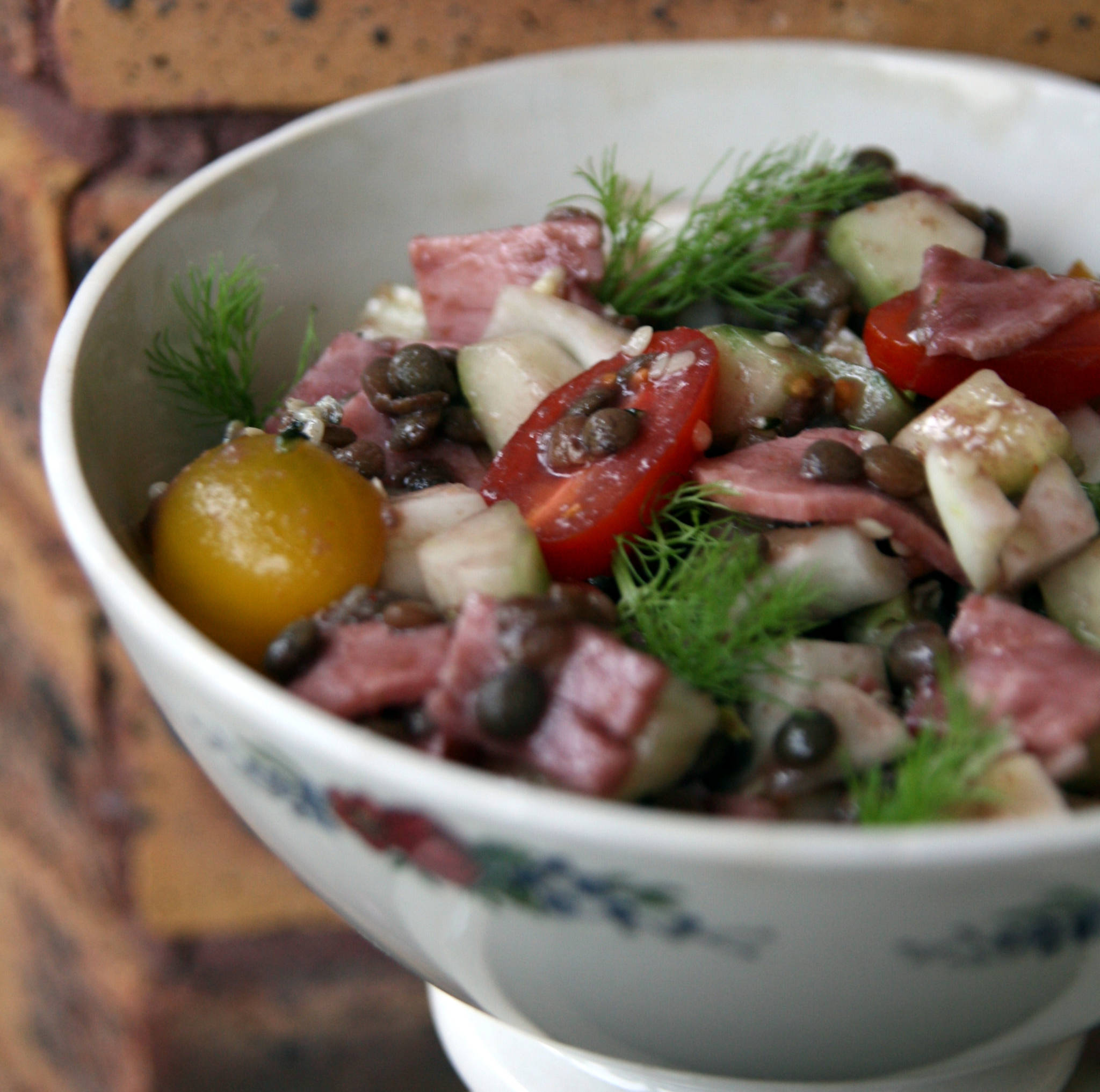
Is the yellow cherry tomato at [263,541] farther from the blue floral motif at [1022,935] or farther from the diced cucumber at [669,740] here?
the blue floral motif at [1022,935]

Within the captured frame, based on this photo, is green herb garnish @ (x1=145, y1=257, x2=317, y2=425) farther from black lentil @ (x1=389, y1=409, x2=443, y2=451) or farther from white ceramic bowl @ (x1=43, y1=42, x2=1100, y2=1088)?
black lentil @ (x1=389, y1=409, x2=443, y2=451)

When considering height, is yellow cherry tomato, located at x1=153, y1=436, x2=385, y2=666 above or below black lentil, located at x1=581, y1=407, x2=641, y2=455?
below

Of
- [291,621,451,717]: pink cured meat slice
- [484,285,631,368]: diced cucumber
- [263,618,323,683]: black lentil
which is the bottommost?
[263,618,323,683]: black lentil

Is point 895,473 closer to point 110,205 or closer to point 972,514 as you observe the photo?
point 972,514

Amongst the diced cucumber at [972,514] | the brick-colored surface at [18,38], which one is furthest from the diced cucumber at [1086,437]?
the brick-colored surface at [18,38]

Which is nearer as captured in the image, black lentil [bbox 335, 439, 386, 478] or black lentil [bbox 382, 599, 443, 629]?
black lentil [bbox 382, 599, 443, 629]

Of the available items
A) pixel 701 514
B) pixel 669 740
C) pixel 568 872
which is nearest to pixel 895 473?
pixel 701 514

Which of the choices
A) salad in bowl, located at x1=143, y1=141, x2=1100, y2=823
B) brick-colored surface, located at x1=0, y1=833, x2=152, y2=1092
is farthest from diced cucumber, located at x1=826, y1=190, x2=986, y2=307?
brick-colored surface, located at x1=0, y1=833, x2=152, y2=1092
